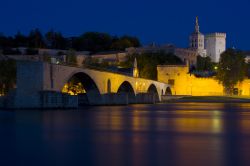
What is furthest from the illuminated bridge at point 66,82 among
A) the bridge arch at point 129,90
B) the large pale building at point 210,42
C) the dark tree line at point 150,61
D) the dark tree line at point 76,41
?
the large pale building at point 210,42

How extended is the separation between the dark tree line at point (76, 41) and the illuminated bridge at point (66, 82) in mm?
63207

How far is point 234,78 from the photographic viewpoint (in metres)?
96.4

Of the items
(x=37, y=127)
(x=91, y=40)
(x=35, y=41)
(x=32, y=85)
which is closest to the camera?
(x=37, y=127)

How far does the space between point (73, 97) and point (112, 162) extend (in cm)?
3095

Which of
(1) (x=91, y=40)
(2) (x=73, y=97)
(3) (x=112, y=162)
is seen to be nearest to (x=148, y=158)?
(3) (x=112, y=162)

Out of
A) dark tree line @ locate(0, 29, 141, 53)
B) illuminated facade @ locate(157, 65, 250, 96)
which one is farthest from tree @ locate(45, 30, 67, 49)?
illuminated facade @ locate(157, 65, 250, 96)

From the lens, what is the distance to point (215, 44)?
620 ft

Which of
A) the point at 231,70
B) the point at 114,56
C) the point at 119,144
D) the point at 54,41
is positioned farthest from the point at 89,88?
the point at 54,41

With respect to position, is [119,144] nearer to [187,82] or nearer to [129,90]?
[129,90]

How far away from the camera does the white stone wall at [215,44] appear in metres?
188

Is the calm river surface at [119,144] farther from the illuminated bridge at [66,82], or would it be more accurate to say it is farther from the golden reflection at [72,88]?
the golden reflection at [72,88]

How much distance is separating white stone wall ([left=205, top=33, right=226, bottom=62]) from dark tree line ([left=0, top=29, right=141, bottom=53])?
126ft

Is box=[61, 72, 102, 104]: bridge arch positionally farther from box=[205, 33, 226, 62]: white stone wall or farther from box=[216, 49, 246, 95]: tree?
box=[205, 33, 226, 62]: white stone wall

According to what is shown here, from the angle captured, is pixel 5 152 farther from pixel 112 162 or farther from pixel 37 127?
pixel 37 127
